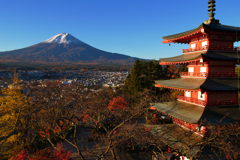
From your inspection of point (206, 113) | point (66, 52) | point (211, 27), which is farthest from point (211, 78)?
point (66, 52)

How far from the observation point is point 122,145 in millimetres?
14320

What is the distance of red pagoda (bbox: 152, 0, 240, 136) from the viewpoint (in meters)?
8.93

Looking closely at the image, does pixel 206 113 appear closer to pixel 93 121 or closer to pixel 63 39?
pixel 93 121

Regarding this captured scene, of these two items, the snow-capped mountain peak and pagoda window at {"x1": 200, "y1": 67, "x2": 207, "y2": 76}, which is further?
the snow-capped mountain peak

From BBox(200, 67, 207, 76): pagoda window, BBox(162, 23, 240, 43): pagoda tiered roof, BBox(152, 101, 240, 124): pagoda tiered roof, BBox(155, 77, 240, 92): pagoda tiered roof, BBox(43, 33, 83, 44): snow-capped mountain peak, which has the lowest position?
BBox(152, 101, 240, 124): pagoda tiered roof

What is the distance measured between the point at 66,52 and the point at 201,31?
155591 millimetres

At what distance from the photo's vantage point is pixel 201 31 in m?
9.05

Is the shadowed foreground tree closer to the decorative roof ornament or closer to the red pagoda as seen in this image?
the red pagoda

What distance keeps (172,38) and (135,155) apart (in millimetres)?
9828

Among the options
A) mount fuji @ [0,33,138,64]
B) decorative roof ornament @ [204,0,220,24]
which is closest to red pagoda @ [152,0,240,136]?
decorative roof ornament @ [204,0,220,24]

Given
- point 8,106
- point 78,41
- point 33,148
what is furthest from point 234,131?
point 78,41

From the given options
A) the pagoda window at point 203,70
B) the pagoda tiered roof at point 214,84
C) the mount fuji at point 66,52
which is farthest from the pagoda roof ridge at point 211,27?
the mount fuji at point 66,52

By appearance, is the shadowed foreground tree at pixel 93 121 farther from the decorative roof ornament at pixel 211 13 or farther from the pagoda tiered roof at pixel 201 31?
the decorative roof ornament at pixel 211 13

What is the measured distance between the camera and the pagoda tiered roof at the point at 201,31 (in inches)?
358
